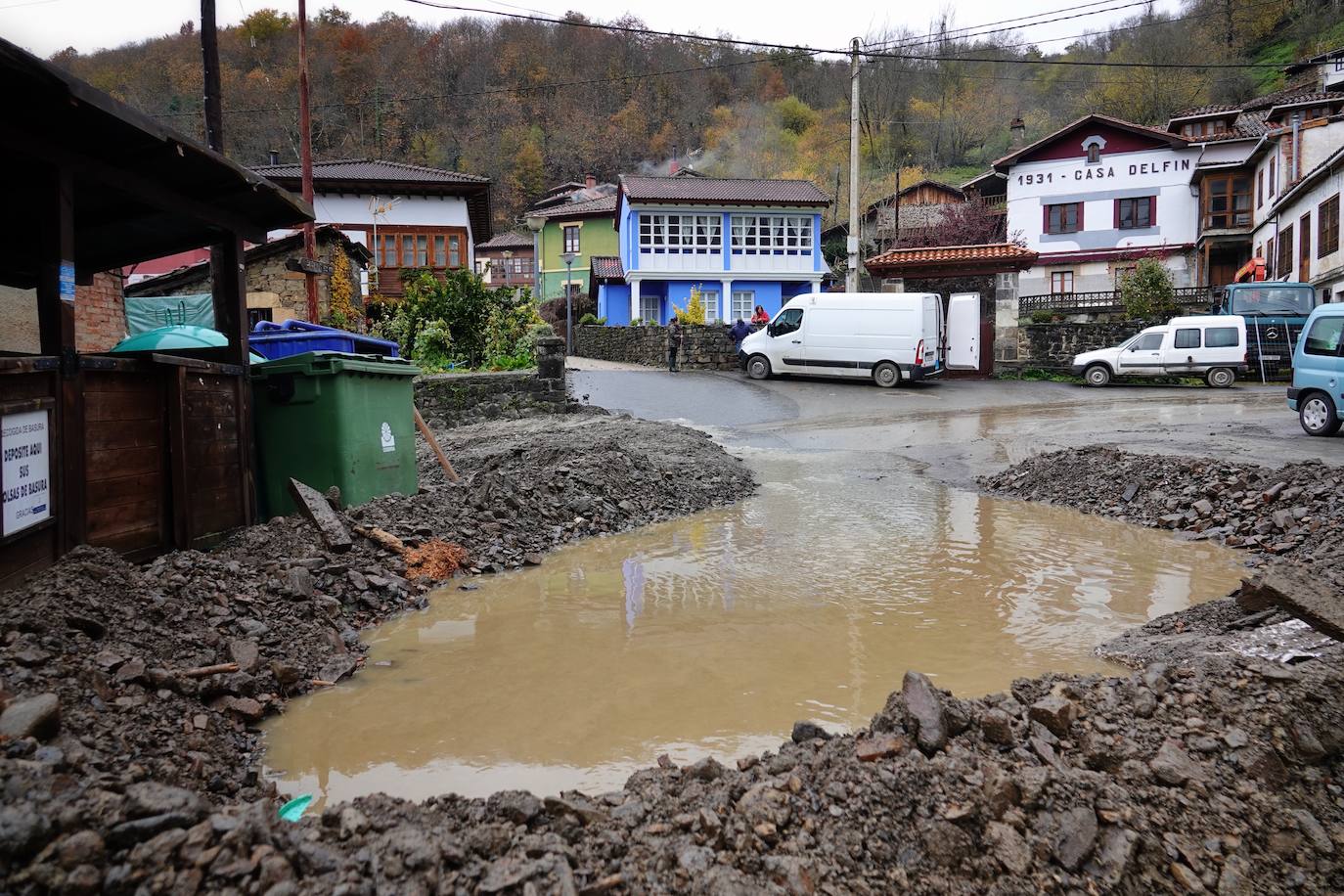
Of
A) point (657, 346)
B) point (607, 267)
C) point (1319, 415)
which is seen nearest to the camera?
point (1319, 415)

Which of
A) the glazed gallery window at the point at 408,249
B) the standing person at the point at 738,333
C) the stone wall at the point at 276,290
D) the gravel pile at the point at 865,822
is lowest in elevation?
the gravel pile at the point at 865,822

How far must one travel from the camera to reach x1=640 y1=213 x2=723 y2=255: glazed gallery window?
42.5 metres

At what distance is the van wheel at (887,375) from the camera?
23297 mm

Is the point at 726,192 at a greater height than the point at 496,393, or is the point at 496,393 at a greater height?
the point at 726,192

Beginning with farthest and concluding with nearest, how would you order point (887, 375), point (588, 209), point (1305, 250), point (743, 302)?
point (588, 209) < point (743, 302) < point (1305, 250) < point (887, 375)

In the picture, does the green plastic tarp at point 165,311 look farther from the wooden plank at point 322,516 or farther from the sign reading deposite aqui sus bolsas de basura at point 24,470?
the sign reading deposite aqui sus bolsas de basura at point 24,470

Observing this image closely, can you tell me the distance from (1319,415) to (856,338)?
11.7m

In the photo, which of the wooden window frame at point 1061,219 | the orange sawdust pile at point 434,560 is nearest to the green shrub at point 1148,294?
the wooden window frame at point 1061,219

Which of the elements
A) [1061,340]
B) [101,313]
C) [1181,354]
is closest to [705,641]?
[101,313]

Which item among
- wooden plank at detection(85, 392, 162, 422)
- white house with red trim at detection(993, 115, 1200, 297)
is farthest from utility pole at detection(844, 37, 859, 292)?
wooden plank at detection(85, 392, 162, 422)

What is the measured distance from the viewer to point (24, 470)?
14.6 feet

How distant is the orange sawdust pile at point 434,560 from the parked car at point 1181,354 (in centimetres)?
2181

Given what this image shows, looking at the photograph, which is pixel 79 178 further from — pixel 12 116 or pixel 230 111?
pixel 230 111

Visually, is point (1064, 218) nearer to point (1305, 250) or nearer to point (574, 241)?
point (1305, 250)
